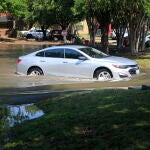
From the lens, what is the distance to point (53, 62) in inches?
800

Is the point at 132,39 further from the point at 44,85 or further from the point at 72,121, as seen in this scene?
the point at 72,121

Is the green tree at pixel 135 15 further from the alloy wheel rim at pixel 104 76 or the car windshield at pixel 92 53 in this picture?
the alloy wheel rim at pixel 104 76

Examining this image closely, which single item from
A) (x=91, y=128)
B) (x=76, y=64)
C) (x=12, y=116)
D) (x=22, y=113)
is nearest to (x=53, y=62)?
(x=76, y=64)

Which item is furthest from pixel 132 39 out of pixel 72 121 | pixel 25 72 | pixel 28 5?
pixel 28 5

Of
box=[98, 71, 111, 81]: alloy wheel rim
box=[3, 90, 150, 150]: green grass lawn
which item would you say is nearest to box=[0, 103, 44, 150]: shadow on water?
box=[3, 90, 150, 150]: green grass lawn

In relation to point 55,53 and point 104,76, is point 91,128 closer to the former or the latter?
point 104,76

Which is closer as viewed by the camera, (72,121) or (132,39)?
(72,121)

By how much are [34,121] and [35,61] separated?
11.7 meters

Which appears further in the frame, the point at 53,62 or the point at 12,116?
the point at 53,62

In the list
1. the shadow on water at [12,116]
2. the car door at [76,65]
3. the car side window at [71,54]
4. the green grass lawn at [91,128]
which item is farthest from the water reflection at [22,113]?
the car side window at [71,54]

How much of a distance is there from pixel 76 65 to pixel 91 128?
12.3 metres

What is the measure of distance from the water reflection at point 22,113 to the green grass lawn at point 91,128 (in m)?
0.30

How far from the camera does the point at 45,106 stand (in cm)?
1109

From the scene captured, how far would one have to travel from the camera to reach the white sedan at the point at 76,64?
1942 centimetres
